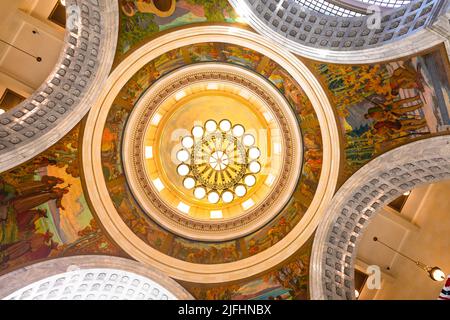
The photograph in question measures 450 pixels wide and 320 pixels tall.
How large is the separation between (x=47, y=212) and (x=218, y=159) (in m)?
6.61

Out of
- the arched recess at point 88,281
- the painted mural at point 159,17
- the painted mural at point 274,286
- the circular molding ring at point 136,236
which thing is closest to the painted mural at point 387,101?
the circular molding ring at point 136,236

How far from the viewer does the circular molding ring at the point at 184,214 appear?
1260cm

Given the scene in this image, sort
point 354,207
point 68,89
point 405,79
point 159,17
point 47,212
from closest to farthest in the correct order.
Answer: point 405,79 → point 159,17 → point 68,89 → point 47,212 → point 354,207

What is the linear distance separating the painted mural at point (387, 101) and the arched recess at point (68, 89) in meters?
6.02

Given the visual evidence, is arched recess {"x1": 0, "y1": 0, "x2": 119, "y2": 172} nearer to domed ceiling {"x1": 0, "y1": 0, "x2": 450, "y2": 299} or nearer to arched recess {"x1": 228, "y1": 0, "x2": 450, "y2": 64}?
domed ceiling {"x1": 0, "y1": 0, "x2": 450, "y2": 299}

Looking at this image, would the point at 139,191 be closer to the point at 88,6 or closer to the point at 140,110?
the point at 140,110

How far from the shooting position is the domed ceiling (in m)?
10.8

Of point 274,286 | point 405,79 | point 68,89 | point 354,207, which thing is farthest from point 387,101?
point 68,89

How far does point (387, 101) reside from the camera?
1073 cm

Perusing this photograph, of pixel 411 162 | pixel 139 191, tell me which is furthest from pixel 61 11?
pixel 411 162

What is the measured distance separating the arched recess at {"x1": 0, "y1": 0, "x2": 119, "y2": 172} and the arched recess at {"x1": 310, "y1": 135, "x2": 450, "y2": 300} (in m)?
8.13

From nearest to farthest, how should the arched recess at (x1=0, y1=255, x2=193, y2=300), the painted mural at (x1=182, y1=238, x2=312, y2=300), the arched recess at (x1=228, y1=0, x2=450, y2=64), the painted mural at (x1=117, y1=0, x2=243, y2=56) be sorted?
the arched recess at (x1=228, y1=0, x2=450, y2=64), the painted mural at (x1=117, y1=0, x2=243, y2=56), the arched recess at (x1=0, y1=255, x2=193, y2=300), the painted mural at (x1=182, y1=238, x2=312, y2=300)

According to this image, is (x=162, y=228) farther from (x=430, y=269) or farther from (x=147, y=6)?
(x=430, y=269)

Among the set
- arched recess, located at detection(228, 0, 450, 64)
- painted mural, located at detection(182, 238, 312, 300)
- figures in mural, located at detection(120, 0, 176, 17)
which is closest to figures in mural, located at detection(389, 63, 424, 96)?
arched recess, located at detection(228, 0, 450, 64)
